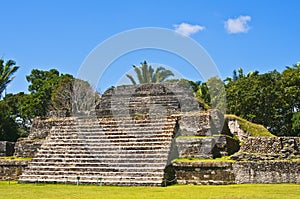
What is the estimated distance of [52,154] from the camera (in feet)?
44.7

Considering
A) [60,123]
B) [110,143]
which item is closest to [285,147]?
[110,143]

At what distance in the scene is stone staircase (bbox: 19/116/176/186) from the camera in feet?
39.1

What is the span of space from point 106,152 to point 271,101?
19.3 meters

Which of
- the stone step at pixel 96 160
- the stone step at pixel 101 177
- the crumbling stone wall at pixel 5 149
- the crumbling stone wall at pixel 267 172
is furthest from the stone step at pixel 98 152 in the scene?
the crumbling stone wall at pixel 5 149

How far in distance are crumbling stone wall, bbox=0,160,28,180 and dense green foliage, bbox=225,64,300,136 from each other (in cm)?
1954

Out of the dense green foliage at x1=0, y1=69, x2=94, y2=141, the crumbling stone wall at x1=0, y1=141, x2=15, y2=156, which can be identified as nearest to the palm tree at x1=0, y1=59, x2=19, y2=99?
the dense green foliage at x1=0, y1=69, x2=94, y2=141

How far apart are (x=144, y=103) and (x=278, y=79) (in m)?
16.5

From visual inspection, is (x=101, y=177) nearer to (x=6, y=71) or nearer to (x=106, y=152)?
(x=106, y=152)

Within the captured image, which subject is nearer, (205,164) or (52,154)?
(205,164)

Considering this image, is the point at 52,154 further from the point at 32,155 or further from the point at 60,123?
the point at 60,123

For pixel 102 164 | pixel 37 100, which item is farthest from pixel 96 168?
pixel 37 100

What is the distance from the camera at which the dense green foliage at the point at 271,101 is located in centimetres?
2909

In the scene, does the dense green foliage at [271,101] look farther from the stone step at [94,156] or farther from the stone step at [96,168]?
the stone step at [96,168]

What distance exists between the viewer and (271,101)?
29.2m
